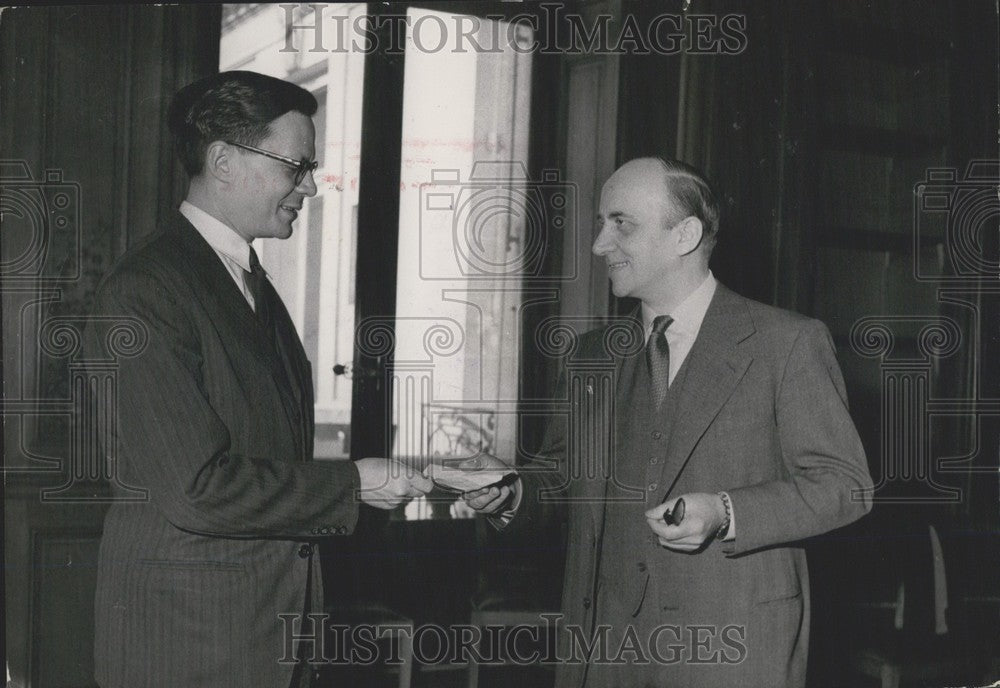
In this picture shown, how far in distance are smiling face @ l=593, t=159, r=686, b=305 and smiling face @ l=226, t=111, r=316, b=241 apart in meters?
0.81

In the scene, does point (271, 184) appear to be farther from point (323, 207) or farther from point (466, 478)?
point (466, 478)

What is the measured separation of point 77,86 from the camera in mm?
2396

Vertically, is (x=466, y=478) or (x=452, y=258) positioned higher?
(x=452, y=258)

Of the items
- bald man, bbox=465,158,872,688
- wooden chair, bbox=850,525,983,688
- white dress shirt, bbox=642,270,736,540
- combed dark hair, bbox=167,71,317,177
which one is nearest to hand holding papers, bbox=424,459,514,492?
bald man, bbox=465,158,872,688

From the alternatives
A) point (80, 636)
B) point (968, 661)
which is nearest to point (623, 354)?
point (968, 661)

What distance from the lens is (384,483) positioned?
2.16m

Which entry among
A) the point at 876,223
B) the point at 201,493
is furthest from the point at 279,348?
the point at 876,223

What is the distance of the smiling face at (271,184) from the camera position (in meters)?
2.21

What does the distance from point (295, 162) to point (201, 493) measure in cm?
86

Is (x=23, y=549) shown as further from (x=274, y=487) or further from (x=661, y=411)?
(x=661, y=411)

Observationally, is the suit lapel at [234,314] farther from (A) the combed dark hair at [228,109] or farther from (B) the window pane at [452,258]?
(B) the window pane at [452,258]

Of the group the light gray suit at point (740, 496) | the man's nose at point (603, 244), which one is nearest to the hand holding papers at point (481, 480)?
the light gray suit at point (740, 496)

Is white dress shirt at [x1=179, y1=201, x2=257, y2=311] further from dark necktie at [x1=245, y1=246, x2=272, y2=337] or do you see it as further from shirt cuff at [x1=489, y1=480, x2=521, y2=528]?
shirt cuff at [x1=489, y1=480, x2=521, y2=528]

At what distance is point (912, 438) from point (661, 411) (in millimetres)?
885
